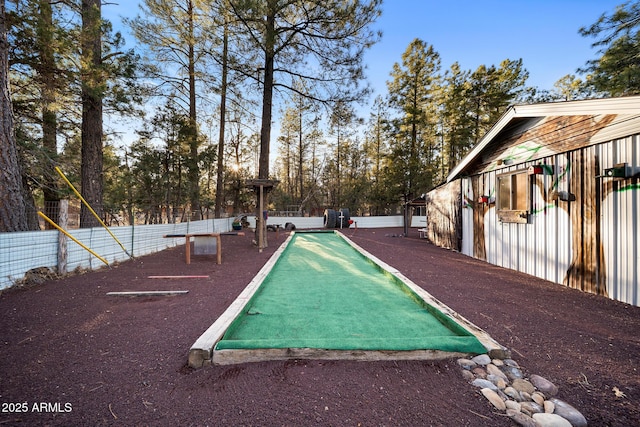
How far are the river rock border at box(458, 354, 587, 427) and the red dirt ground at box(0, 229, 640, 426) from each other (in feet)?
0.24

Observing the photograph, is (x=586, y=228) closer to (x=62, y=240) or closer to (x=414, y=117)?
(x=62, y=240)

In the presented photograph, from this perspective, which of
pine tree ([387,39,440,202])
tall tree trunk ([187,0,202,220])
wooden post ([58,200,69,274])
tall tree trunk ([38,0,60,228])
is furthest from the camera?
pine tree ([387,39,440,202])

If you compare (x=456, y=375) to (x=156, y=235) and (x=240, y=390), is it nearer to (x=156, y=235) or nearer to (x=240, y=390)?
(x=240, y=390)

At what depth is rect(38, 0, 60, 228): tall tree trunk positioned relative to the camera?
4.77m

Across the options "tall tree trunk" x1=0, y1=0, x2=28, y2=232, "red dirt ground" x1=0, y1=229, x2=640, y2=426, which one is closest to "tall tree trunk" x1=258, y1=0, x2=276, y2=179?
"tall tree trunk" x1=0, y1=0, x2=28, y2=232

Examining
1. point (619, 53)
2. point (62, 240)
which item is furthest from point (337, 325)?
point (619, 53)

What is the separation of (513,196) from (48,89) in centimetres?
1042

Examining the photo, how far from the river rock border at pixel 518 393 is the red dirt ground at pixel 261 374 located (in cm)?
7

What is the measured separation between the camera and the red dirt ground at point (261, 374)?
142cm

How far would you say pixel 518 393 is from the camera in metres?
1.56

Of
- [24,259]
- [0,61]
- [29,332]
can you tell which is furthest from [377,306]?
[0,61]

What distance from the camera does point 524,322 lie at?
261 cm

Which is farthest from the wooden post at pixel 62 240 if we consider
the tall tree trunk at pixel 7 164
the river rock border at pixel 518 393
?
the river rock border at pixel 518 393

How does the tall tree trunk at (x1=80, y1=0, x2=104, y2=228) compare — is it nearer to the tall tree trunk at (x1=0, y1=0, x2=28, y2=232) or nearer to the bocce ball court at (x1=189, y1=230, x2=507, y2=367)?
the tall tree trunk at (x1=0, y1=0, x2=28, y2=232)
